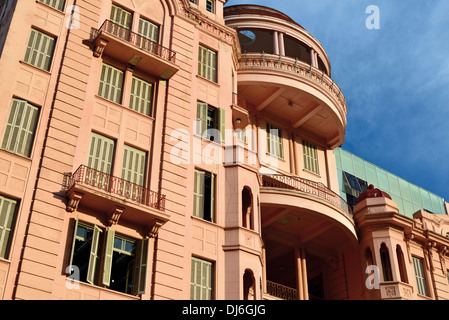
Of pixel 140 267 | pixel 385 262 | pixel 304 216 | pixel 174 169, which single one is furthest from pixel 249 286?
pixel 385 262

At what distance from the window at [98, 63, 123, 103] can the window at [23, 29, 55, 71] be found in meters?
2.15

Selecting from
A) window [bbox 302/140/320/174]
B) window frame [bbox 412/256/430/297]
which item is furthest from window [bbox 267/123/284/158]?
window frame [bbox 412/256/430/297]

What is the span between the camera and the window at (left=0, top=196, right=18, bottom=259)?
56.7 feet

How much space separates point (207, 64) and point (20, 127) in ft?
33.7

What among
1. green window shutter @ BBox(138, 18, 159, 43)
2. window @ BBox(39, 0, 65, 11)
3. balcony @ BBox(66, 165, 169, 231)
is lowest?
balcony @ BBox(66, 165, 169, 231)

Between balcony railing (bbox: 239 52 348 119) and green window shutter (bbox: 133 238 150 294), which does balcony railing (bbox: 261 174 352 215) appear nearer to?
balcony railing (bbox: 239 52 348 119)

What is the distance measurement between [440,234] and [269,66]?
14568mm

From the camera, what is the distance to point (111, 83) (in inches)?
910

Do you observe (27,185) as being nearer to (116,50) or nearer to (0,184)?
(0,184)

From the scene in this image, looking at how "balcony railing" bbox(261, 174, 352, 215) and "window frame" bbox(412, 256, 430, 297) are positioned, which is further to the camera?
"window frame" bbox(412, 256, 430, 297)

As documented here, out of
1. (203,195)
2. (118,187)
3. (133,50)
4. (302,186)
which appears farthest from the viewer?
(302,186)

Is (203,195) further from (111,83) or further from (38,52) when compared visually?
(38,52)

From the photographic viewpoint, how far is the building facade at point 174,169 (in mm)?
18828

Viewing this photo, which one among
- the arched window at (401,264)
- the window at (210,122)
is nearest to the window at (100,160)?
the window at (210,122)
